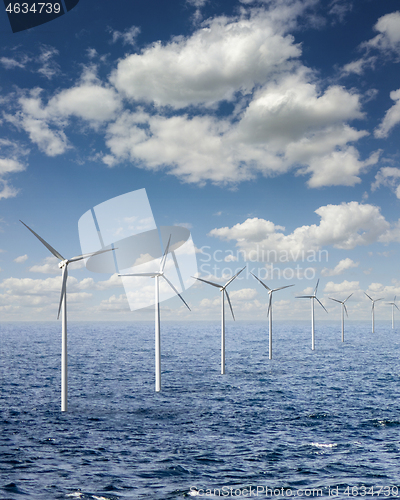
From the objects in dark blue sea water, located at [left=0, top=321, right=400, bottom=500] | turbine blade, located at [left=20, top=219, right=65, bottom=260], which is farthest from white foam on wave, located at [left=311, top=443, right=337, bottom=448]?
turbine blade, located at [left=20, top=219, right=65, bottom=260]

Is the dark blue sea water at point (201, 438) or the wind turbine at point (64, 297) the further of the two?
the wind turbine at point (64, 297)

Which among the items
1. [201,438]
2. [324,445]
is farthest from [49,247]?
[324,445]

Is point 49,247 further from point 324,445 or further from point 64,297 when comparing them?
point 324,445

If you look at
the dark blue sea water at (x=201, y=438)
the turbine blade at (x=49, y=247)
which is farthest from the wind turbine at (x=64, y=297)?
the dark blue sea water at (x=201, y=438)

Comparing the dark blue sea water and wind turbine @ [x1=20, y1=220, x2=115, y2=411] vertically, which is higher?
wind turbine @ [x1=20, y1=220, x2=115, y2=411]

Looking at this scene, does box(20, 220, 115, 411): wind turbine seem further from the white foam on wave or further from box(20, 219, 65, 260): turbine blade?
the white foam on wave

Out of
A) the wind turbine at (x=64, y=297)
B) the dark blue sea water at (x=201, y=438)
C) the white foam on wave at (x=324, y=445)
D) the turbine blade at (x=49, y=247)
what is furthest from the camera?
the turbine blade at (x=49, y=247)

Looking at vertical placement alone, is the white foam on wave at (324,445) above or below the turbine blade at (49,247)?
below

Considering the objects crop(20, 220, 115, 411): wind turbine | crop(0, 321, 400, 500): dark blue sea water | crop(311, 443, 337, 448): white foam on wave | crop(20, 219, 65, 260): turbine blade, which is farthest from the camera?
crop(20, 219, 65, 260): turbine blade

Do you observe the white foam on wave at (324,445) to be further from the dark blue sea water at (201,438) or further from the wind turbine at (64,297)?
the wind turbine at (64,297)

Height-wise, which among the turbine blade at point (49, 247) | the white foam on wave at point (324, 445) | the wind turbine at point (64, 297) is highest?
the turbine blade at point (49, 247)

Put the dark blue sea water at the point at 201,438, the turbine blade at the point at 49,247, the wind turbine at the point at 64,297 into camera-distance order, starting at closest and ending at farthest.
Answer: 1. the dark blue sea water at the point at 201,438
2. the wind turbine at the point at 64,297
3. the turbine blade at the point at 49,247

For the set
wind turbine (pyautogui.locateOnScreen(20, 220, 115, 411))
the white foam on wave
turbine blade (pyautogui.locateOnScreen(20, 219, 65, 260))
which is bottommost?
the white foam on wave

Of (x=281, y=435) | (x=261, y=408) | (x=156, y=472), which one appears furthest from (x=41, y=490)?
(x=261, y=408)
